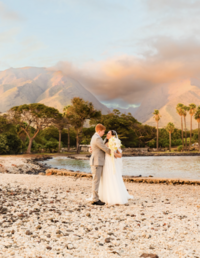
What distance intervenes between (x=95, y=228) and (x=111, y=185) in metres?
2.11

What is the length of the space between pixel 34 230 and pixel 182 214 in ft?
11.1

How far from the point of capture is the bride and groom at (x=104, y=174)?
6.55 meters

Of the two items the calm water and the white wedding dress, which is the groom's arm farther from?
the calm water

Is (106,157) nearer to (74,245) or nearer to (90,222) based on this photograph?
(90,222)

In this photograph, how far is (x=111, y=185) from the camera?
6699mm

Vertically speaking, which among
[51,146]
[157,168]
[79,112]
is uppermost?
[79,112]

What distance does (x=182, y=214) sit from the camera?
561 cm

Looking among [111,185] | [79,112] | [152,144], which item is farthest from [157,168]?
[152,144]

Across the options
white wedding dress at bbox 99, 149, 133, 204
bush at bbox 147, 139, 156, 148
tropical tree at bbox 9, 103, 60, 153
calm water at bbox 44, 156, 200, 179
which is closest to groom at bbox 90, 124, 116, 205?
white wedding dress at bbox 99, 149, 133, 204

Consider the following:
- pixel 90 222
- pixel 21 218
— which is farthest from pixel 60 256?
A: pixel 21 218

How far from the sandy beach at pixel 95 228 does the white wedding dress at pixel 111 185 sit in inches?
11.3

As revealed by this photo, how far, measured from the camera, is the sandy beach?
3.69 m

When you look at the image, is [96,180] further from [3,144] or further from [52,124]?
[52,124]

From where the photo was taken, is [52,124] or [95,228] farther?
[52,124]
